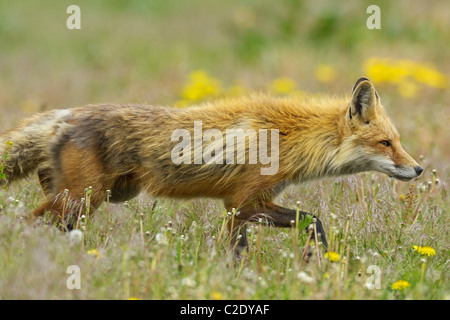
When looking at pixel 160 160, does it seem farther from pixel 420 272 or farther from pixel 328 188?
pixel 420 272

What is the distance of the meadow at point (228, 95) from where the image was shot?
460 centimetres

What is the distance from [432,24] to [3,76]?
1228 centimetres

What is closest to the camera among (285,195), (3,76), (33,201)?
Result: (33,201)

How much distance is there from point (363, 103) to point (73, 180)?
2864 mm

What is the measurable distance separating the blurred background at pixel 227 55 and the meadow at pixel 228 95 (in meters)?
0.06

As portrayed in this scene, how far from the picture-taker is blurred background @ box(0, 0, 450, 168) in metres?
12.3

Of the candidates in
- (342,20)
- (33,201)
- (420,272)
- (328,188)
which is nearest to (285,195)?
(328,188)

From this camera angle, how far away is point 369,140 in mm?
5922

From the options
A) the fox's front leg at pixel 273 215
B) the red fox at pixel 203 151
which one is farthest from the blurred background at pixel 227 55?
the fox's front leg at pixel 273 215

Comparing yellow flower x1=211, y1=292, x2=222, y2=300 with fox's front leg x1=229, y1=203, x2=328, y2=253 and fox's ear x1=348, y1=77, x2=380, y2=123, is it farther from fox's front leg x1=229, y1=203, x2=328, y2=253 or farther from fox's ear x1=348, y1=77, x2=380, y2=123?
fox's ear x1=348, y1=77, x2=380, y2=123

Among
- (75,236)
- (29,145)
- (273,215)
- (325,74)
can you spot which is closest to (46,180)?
(29,145)

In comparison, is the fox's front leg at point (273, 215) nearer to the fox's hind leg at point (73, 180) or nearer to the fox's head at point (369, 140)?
the fox's head at point (369, 140)

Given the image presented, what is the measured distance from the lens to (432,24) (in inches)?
728

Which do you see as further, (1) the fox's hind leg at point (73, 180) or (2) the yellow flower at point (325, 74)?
(2) the yellow flower at point (325, 74)
